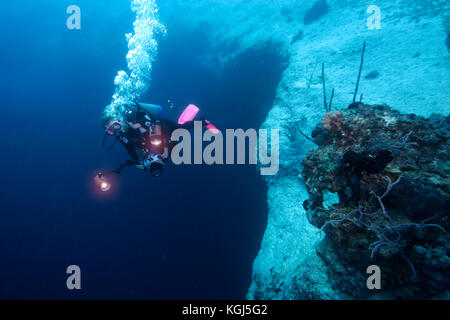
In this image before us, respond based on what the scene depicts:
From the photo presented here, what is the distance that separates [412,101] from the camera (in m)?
7.00

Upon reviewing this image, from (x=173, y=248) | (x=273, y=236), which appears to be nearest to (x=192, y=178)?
(x=173, y=248)

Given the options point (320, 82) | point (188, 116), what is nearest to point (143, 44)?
point (320, 82)

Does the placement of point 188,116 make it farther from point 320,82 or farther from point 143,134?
point 320,82

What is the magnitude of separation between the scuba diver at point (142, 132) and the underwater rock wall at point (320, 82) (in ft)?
10.7

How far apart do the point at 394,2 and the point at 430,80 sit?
935 cm

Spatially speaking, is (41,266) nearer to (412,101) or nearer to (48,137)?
(48,137)

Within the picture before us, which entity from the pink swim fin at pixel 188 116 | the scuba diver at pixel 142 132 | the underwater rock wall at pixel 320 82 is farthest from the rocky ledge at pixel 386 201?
the pink swim fin at pixel 188 116

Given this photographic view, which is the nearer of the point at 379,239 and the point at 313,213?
the point at 379,239

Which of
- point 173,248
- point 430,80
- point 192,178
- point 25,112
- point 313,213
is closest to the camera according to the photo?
point 313,213

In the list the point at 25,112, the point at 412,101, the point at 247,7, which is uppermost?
the point at 247,7

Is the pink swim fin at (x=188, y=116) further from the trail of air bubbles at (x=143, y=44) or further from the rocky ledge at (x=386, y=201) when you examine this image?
the trail of air bubbles at (x=143, y=44)

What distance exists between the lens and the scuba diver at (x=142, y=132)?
3.91 m

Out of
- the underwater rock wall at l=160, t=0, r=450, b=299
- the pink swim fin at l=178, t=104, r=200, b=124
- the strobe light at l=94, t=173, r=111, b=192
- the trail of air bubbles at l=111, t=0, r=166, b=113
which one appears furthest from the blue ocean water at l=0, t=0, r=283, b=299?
the strobe light at l=94, t=173, r=111, b=192
